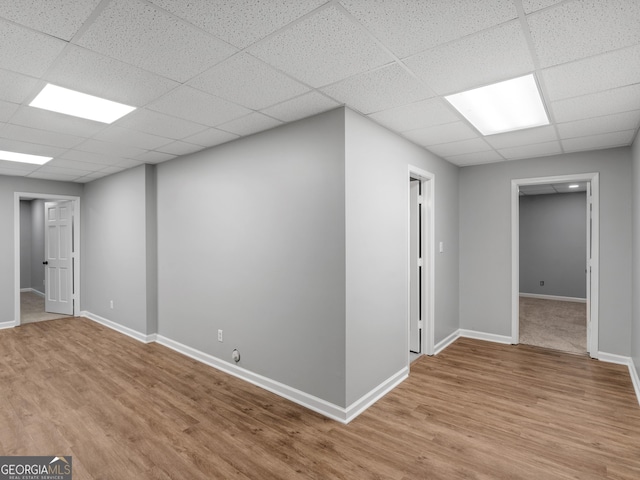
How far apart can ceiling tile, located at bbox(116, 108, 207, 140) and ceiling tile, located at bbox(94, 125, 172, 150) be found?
0.12 meters

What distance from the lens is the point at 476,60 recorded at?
6.45ft

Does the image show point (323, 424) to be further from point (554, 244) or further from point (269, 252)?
point (554, 244)

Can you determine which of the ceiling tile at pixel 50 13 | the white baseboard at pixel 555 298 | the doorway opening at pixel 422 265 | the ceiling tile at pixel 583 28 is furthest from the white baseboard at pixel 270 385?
the white baseboard at pixel 555 298

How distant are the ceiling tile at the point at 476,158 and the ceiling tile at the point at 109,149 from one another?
12.6 feet

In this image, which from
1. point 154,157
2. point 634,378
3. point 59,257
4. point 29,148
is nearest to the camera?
point 634,378

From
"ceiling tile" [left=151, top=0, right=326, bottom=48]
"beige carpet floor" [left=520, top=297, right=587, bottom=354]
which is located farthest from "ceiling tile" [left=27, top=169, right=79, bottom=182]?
"beige carpet floor" [left=520, top=297, right=587, bottom=354]

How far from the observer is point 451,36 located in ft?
5.66

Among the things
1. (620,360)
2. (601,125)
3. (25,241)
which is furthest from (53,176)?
(620,360)

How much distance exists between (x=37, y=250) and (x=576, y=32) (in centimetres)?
1088

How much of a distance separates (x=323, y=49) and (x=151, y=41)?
895 millimetres

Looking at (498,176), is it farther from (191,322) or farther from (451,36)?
(191,322)

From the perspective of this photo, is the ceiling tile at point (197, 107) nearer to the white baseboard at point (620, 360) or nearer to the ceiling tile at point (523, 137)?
the ceiling tile at point (523, 137)

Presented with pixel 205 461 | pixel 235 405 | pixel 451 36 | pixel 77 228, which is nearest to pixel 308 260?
pixel 235 405

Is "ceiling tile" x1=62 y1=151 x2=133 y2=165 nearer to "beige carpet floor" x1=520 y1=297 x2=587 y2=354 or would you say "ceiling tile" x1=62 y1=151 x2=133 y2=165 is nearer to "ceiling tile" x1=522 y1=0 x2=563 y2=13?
"ceiling tile" x1=522 y1=0 x2=563 y2=13
